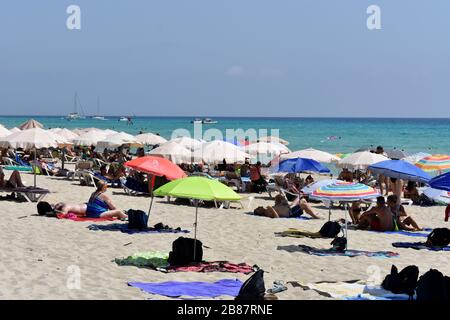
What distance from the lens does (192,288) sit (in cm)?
719

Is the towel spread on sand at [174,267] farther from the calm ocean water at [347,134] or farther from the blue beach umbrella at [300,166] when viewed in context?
the calm ocean water at [347,134]

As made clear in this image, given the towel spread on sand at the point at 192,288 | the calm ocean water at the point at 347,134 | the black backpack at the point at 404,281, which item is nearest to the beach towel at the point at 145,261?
the towel spread on sand at the point at 192,288

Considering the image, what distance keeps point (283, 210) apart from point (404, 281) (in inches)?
260

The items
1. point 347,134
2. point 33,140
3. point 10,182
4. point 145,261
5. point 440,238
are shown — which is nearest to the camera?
point 145,261

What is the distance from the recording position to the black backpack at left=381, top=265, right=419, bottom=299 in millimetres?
6996

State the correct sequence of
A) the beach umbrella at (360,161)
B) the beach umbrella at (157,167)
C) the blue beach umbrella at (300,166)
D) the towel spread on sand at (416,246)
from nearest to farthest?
the towel spread on sand at (416,246) → the beach umbrella at (157,167) → the blue beach umbrella at (300,166) → the beach umbrella at (360,161)

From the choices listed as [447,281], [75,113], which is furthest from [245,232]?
[75,113]

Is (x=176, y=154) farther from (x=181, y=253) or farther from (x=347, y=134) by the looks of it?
(x=347, y=134)

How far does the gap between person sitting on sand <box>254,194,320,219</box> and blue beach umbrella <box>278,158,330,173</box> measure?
102 inches

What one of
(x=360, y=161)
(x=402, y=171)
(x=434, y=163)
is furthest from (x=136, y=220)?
(x=434, y=163)

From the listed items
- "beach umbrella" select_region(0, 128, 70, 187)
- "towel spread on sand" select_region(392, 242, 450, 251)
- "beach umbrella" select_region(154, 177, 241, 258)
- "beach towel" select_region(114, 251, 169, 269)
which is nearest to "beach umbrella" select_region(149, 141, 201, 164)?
"beach umbrella" select_region(0, 128, 70, 187)

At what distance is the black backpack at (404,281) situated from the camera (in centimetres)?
700

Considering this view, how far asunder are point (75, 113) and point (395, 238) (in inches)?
5836
